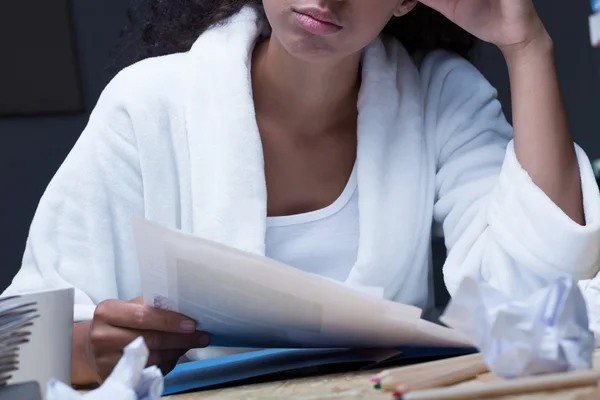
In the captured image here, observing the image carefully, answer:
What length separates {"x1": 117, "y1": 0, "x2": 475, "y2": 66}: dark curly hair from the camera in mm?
1250

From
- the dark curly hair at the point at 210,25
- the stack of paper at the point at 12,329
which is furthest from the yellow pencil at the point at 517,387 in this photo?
the dark curly hair at the point at 210,25

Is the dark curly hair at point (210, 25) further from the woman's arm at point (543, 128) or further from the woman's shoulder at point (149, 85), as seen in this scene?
the woman's arm at point (543, 128)

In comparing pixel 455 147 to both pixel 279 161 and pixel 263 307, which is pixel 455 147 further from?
pixel 263 307

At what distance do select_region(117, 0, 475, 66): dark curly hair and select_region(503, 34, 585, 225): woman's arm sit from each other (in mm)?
236

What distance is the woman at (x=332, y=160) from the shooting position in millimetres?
970

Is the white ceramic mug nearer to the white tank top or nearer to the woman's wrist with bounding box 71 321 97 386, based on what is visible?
the woman's wrist with bounding box 71 321 97 386

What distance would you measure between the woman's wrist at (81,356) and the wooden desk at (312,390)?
20 centimetres

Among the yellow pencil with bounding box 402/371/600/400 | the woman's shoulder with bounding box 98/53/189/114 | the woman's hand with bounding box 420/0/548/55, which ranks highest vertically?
the woman's hand with bounding box 420/0/548/55

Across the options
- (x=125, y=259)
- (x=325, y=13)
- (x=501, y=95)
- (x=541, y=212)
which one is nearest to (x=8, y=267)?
(x=125, y=259)

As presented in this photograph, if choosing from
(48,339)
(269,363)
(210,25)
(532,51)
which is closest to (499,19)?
(532,51)

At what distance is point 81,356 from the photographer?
886 mm

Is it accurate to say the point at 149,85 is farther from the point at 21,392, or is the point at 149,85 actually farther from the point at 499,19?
the point at 21,392

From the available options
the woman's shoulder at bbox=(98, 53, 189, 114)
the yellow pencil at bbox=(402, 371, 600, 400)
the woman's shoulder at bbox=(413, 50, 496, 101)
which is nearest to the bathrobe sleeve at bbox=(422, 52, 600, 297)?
the woman's shoulder at bbox=(413, 50, 496, 101)

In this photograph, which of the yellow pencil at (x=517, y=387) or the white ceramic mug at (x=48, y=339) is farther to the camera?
the white ceramic mug at (x=48, y=339)
